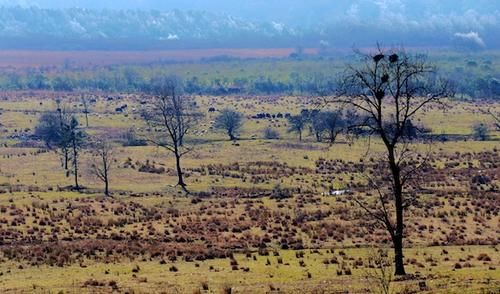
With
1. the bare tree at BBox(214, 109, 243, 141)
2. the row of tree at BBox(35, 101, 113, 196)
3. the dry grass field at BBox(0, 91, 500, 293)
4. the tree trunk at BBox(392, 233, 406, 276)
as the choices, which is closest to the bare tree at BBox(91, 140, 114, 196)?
the row of tree at BBox(35, 101, 113, 196)

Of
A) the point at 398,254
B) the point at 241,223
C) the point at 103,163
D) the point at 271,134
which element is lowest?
the point at 271,134

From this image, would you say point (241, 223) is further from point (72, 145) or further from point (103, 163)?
point (72, 145)

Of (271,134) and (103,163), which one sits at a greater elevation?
(103,163)

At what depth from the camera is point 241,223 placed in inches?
2282

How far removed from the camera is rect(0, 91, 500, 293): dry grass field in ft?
117

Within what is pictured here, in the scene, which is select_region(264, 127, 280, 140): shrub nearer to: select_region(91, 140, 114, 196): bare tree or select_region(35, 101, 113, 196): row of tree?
select_region(35, 101, 113, 196): row of tree

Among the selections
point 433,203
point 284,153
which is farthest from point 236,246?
point 284,153

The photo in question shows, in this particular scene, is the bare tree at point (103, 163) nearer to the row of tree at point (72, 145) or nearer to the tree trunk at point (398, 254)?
the row of tree at point (72, 145)

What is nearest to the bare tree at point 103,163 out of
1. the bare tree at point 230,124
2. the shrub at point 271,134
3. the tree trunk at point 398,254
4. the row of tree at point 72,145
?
the row of tree at point 72,145

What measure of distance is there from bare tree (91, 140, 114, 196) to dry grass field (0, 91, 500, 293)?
4.12ft

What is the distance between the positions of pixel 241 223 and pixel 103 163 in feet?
132

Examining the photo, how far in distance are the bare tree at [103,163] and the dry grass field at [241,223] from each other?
1.26 meters

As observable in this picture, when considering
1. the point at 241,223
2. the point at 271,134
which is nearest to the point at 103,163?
Answer: the point at 241,223

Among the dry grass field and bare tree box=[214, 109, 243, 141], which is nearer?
the dry grass field
